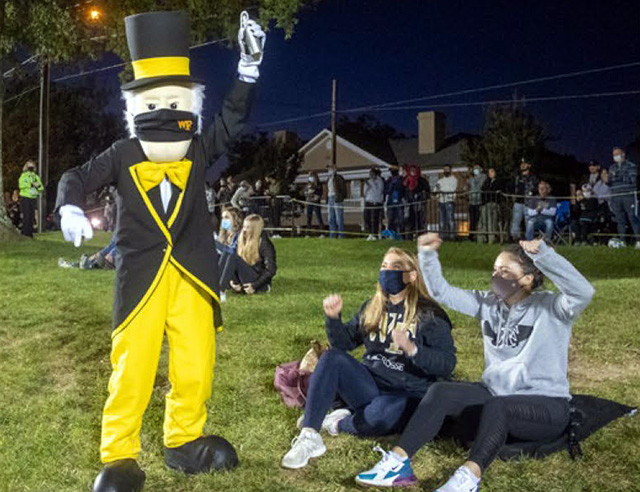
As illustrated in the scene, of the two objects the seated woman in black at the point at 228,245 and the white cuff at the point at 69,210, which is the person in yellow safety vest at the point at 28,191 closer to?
the seated woman in black at the point at 228,245

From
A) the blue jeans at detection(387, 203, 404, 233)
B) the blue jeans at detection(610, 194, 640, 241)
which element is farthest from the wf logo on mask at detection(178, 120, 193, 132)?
the blue jeans at detection(387, 203, 404, 233)

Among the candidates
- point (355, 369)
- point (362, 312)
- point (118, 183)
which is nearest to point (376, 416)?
point (355, 369)

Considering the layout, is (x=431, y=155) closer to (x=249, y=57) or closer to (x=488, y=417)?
(x=249, y=57)

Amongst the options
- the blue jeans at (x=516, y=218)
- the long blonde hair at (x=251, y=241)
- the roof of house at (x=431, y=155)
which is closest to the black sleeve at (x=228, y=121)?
the long blonde hair at (x=251, y=241)

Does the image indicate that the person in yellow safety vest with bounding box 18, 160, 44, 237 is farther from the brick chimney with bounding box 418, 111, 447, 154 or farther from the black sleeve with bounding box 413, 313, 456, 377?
the brick chimney with bounding box 418, 111, 447, 154

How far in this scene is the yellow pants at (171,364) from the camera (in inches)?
153

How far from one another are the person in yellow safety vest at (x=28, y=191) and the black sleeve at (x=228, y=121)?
1546 cm

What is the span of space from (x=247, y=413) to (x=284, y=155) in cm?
3678

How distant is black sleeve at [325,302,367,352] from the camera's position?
16.6 ft

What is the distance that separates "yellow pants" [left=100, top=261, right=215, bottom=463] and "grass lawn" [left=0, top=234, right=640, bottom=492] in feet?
1.01

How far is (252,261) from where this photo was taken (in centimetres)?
1029

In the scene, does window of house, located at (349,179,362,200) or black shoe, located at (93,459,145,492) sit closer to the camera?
black shoe, located at (93,459,145,492)

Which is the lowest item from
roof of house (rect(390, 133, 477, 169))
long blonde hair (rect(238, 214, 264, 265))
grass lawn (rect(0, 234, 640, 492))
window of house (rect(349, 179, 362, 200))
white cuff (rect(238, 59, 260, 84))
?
grass lawn (rect(0, 234, 640, 492))

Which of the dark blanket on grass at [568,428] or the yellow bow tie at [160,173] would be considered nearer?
the yellow bow tie at [160,173]
